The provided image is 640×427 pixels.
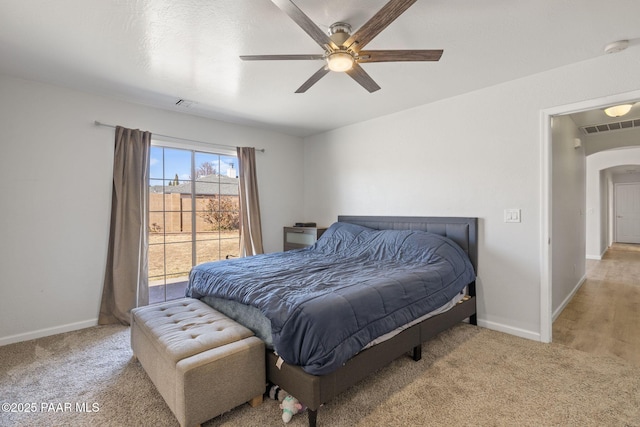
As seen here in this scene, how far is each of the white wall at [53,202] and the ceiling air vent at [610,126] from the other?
603cm

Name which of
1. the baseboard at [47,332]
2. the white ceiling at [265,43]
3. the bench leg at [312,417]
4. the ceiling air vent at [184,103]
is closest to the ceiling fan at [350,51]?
the white ceiling at [265,43]

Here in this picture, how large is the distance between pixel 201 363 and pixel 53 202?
2.62 metres

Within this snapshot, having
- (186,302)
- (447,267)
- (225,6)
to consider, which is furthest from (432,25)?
(186,302)

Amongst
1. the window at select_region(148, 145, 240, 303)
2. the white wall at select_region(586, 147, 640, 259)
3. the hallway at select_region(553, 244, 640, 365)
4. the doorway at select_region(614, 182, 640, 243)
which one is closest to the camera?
the hallway at select_region(553, 244, 640, 365)

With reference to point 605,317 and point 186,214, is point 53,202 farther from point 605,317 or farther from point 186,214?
point 605,317

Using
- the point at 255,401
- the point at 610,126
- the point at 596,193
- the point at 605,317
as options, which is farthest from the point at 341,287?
the point at 596,193

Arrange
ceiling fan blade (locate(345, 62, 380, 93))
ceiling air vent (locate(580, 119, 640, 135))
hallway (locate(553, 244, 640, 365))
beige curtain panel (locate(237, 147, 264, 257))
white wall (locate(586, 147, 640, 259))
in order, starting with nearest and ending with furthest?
1. ceiling fan blade (locate(345, 62, 380, 93))
2. hallway (locate(553, 244, 640, 365))
3. ceiling air vent (locate(580, 119, 640, 135))
4. beige curtain panel (locate(237, 147, 264, 257))
5. white wall (locate(586, 147, 640, 259))

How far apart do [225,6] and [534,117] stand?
280 cm

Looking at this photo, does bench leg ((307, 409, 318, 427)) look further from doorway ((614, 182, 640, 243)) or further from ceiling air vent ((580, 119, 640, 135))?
doorway ((614, 182, 640, 243))

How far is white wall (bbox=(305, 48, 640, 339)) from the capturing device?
267 centimetres

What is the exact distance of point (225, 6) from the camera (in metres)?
1.82

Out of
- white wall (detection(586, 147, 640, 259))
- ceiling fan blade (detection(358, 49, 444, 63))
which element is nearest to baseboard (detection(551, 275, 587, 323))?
white wall (detection(586, 147, 640, 259))

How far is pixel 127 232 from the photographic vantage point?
3.35m

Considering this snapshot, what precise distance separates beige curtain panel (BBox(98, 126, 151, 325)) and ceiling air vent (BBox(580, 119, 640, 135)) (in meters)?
6.02
